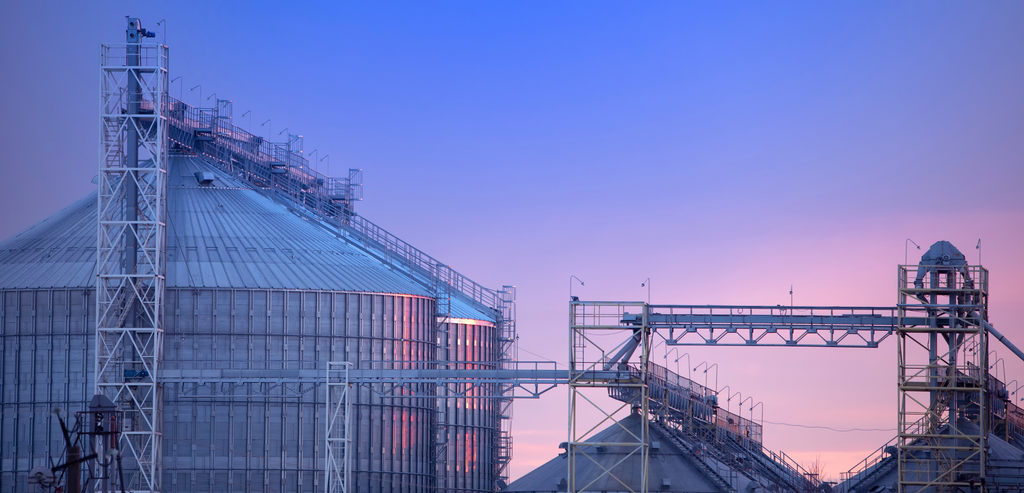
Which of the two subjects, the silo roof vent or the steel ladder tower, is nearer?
the steel ladder tower

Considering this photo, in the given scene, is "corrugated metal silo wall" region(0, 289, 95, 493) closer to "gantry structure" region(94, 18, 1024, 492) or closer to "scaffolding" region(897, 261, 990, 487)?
"gantry structure" region(94, 18, 1024, 492)

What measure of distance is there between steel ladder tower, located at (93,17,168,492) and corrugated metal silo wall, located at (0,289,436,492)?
242cm

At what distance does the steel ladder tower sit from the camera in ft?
275

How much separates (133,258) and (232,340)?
698 centimetres

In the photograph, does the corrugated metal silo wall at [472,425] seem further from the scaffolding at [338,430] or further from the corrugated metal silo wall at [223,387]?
the scaffolding at [338,430]

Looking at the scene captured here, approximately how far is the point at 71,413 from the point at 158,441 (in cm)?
602

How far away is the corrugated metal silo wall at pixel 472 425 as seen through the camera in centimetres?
10350

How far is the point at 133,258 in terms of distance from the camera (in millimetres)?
86812

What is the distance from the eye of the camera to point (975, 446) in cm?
7900

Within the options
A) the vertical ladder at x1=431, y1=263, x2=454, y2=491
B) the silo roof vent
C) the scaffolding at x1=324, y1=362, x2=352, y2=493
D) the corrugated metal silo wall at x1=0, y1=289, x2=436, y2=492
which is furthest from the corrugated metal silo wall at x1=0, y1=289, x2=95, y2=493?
the vertical ladder at x1=431, y1=263, x2=454, y2=491

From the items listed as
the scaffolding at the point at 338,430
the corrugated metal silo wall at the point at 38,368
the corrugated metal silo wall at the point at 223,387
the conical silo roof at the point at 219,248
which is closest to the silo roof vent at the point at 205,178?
the conical silo roof at the point at 219,248

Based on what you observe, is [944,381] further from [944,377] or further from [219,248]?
[219,248]

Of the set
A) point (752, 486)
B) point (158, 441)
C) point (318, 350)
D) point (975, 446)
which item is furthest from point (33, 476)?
point (975, 446)

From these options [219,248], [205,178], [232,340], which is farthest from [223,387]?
[205,178]
